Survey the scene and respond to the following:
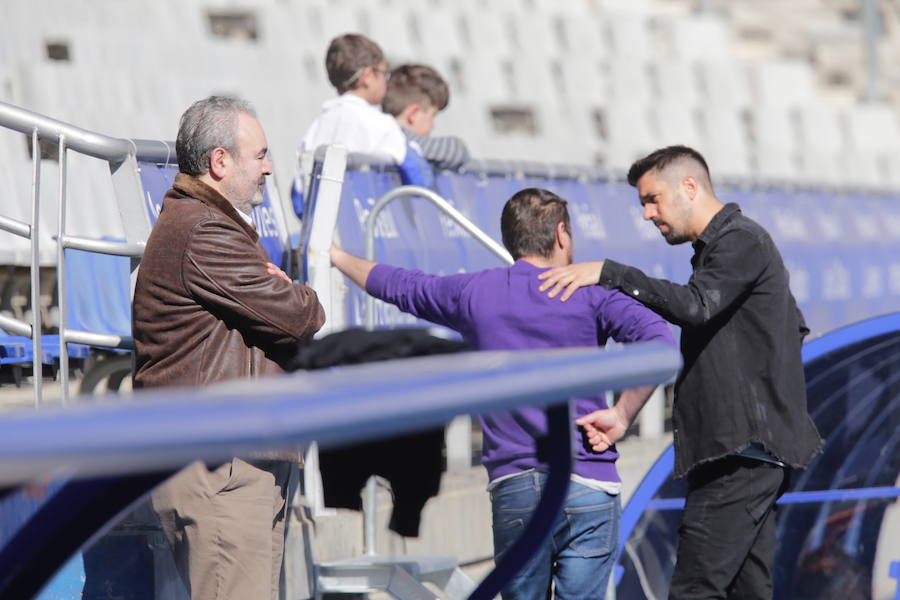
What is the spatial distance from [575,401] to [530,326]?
0.23 meters

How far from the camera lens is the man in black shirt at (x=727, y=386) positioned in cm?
386

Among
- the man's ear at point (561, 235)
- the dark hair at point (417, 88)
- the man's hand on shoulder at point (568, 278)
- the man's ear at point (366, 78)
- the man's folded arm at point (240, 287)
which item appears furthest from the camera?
the dark hair at point (417, 88)

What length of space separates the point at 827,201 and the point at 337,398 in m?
9.45

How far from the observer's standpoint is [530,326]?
359 centimetres

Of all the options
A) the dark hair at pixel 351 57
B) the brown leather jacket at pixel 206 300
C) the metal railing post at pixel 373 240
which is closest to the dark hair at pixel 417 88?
the dark hair at pixel 351 57

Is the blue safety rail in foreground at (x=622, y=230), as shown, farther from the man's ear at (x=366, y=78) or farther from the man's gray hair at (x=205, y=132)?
the man's gray hair at (x=205, y=132)

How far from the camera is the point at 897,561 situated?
5238 mm

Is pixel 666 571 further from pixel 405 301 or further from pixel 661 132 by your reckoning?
pixel 661 132

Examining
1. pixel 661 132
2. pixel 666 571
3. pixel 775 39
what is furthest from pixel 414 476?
pixel 775 39

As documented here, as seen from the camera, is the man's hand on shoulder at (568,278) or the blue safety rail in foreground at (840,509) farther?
the blue safety rail in foreground at (840,509)

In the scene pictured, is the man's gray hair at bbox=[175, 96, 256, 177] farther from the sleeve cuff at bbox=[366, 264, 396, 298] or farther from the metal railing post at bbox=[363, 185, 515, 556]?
the metal railing post at bbox=[363, 185, 515, 556]

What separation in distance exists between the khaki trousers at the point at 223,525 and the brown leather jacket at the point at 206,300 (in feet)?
0.78

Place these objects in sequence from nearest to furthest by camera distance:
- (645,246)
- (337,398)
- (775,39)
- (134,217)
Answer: (337,398) → (134,217) → (645,246) → (775,39)

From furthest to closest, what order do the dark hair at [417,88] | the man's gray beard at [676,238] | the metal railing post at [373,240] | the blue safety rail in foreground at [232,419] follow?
the dark hair at [417,88] → the metal railing post at [373,240] → the man's gray beard at [676,238] → the blue safety rail in foreground at [232,419]
